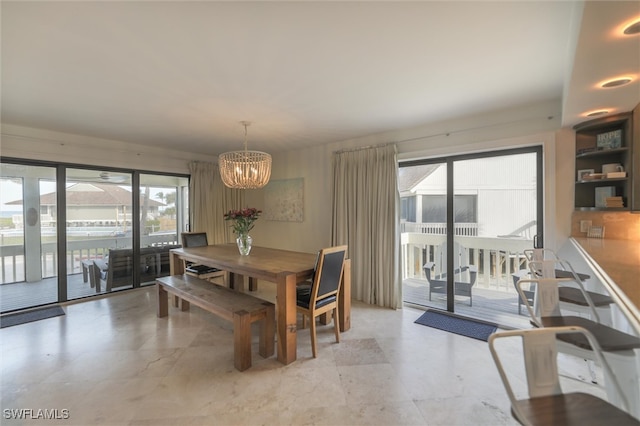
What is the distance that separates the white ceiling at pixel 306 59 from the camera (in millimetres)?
1459

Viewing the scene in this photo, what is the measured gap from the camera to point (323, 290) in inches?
105

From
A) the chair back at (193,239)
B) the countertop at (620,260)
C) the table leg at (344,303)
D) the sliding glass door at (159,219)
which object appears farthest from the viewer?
the sliding glass door at (159,219)

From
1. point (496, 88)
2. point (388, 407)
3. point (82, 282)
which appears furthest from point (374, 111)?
point (82, 282)

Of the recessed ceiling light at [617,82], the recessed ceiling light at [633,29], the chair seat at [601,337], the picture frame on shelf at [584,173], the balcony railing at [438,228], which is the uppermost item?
the recessed ceiling light at [617,82]

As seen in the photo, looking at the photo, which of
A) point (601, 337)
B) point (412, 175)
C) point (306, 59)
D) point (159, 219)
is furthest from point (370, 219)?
point (159, 219)

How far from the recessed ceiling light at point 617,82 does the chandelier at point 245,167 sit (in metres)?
2.92

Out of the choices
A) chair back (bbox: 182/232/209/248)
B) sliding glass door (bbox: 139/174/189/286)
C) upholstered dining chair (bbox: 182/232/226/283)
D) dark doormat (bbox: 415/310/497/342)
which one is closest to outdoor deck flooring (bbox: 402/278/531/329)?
dark doormat (bbox: 415/310/497/342)

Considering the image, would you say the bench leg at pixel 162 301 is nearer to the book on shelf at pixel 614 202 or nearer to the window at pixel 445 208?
the window at pixel 445 208

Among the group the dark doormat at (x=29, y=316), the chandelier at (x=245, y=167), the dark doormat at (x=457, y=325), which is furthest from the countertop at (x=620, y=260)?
the dark doormat at (x=29, y=316)

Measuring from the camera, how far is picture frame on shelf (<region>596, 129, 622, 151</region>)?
2.36 m

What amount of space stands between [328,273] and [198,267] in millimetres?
2456

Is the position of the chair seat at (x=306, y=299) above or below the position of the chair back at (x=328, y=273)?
below

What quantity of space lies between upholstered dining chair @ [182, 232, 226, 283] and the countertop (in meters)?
4.05

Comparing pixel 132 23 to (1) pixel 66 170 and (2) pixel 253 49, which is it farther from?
(1) pixel 66 170
